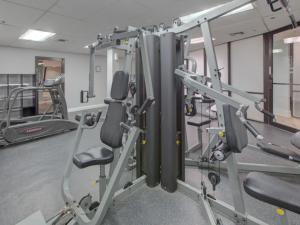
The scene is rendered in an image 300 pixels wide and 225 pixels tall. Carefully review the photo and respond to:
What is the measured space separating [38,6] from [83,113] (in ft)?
6.85

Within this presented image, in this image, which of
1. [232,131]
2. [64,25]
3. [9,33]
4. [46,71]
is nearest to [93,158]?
[232,131]

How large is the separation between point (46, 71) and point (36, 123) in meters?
3.84

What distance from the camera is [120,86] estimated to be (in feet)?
5.95

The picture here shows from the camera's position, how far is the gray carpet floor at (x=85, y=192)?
1762 millimetres

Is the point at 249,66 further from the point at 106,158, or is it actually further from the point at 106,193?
the point at 106,193

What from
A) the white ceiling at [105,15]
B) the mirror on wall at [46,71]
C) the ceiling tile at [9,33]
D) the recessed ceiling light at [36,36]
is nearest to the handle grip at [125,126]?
the white ceiling at [105,15]

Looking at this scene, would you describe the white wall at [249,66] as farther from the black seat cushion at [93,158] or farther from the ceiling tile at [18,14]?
the ceiling tile at [18,14]

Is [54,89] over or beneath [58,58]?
beneath

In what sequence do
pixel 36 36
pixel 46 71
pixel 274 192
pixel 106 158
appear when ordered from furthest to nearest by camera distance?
pixel 46 71 < pixel 36 36 < pixel 106 158 < pixel 274 192

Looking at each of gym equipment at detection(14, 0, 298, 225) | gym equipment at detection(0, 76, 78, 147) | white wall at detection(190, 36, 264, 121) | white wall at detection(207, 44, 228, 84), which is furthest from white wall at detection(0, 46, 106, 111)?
white wall at detection(190, 36, 264, 121)

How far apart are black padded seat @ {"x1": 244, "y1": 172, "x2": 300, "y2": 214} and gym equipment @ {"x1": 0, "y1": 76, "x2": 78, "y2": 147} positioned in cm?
413

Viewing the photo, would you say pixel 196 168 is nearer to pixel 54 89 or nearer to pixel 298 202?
pixel 298 202

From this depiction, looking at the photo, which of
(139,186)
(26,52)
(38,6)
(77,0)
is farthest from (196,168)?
(26,52)

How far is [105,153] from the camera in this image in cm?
175
